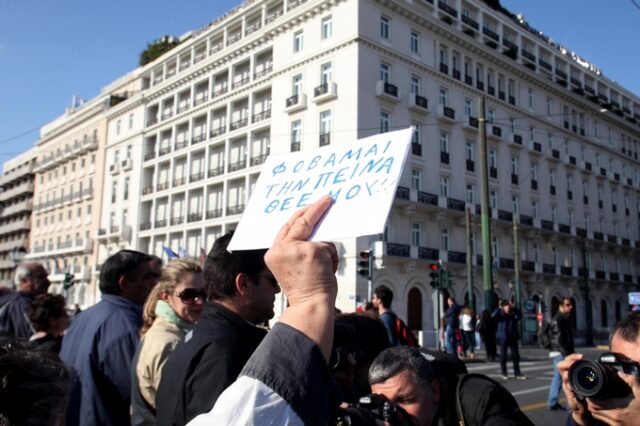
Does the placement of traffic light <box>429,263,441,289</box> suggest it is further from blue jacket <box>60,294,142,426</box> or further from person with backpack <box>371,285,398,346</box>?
blue jacket <box>60,294,142,426</box>

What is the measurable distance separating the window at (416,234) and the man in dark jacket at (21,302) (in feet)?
91.0

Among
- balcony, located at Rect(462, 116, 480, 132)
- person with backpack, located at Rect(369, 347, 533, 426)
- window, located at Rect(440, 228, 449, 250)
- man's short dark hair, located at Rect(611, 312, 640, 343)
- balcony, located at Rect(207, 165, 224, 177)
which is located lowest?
person with backpack, located at Rect(369, 347, 533, 426)

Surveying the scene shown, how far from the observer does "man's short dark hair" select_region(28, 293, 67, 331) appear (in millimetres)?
4469

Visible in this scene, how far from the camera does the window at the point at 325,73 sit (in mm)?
32125

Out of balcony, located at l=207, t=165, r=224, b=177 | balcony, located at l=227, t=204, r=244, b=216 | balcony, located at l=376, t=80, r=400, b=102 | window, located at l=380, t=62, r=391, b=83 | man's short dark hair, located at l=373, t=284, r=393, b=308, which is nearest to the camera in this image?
man's short dark hair, located at l=373, t=284, r=393, b=308

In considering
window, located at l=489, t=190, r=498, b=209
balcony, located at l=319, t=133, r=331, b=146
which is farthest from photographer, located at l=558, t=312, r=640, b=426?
window, located at l=489, t=190, r=498, b=209

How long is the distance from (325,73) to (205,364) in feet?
103

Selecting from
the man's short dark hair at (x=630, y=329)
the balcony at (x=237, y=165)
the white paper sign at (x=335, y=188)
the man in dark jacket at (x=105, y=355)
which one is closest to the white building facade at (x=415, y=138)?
the balcony at (x=237, y=165)

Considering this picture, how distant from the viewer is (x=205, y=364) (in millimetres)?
2152

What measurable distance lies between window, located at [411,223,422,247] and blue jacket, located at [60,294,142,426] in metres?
29.5

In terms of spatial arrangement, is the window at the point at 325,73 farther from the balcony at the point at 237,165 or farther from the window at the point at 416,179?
the balcony at the point at 237,165

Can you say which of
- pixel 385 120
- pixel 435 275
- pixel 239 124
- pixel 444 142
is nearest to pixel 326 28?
pixel 385 120

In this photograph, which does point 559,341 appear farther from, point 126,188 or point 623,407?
point 126,188

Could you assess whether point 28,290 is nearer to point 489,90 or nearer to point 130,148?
point 489,90
